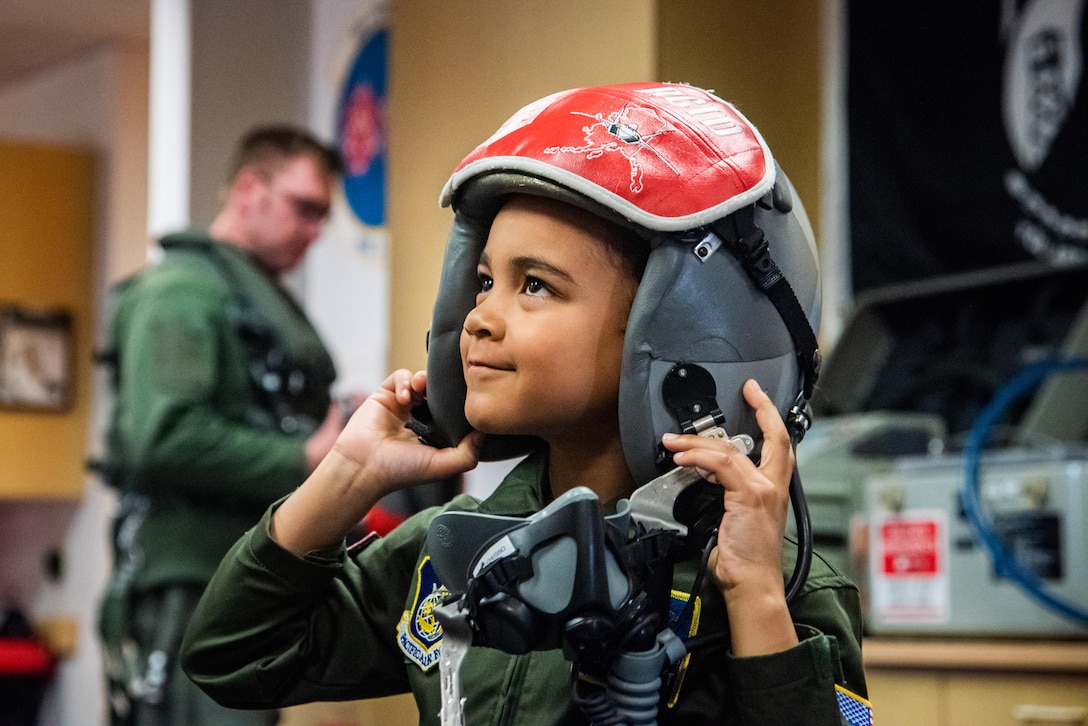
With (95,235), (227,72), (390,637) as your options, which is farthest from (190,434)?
(95,235)

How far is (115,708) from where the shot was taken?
2.49 m

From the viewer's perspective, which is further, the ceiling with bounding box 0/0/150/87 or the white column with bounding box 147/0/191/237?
the ceiling with bounding box 0/0/150/87

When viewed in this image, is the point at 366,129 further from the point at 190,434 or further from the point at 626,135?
the point at 626,135

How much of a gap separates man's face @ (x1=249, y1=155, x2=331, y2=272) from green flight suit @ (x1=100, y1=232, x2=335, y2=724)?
202mm

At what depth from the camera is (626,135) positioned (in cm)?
100

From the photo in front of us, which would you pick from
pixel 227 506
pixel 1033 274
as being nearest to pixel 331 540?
pixel 227 506

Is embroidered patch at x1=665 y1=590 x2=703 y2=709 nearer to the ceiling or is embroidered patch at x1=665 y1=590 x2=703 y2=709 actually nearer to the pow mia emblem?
the pow mia emblem

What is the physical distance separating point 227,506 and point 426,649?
4.62 ft

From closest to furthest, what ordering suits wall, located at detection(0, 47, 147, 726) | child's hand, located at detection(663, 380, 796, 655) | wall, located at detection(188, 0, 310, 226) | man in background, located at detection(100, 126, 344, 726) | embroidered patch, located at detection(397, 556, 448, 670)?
child's hand, located at detection(663, 380, 796, 655), embroidered patch, located at detection(397, 556, 448, 670), man in background, located at detection(100, 126, 344, 726), wall, located at detection(188, 0, 310, 226), wall, located at detection(0, 47, 147, 726)

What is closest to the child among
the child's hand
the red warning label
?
the child's hand

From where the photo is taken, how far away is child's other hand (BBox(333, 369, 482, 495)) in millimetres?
1107

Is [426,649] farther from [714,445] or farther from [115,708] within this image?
[115,708]

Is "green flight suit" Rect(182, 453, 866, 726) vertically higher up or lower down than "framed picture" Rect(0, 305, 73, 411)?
higher up

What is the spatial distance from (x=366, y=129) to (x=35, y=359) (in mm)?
2264
